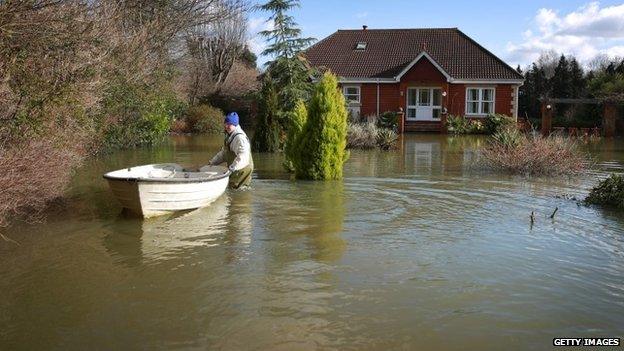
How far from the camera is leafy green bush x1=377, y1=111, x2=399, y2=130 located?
31688 mm

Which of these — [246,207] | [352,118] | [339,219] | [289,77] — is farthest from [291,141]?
[352,118]

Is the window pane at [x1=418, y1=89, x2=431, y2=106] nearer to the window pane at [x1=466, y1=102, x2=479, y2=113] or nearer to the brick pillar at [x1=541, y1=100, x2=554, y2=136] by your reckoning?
the window pane at [x1=466, y1=102, x2=479, y2=113]

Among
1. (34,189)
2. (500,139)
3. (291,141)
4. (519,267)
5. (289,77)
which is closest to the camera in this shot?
(519,267)

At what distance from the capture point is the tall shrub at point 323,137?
1461 centimetres

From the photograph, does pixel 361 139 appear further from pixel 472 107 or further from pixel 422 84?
pixel 472 107

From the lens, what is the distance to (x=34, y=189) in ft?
30.9

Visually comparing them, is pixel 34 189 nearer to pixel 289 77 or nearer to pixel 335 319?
pixel 335 319

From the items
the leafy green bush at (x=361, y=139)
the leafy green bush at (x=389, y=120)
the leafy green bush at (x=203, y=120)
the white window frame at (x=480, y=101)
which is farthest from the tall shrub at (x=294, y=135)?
the white window frame at (x=480, y=101)

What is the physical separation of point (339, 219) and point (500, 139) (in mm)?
9946

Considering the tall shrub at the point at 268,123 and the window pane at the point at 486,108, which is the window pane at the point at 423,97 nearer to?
the window pane at the point at 486,108

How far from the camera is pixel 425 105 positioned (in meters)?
35.7

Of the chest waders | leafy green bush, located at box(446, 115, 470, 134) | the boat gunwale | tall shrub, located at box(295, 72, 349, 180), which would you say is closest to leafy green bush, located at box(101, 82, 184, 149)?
the chest waders

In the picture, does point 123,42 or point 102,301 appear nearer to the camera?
point 102,301

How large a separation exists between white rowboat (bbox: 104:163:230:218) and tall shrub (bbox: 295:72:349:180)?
3614 millimetres
